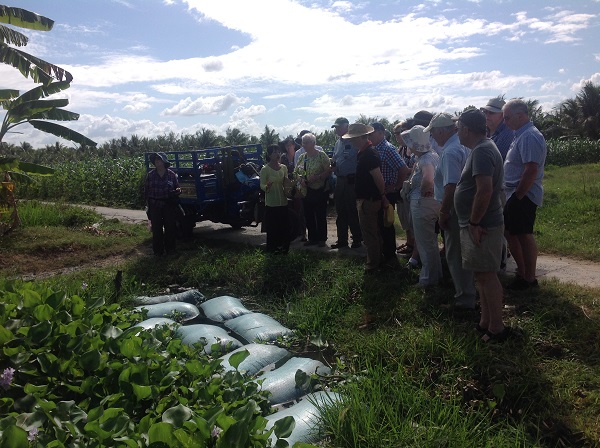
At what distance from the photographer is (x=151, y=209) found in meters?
8.97

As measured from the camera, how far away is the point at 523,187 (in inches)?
204

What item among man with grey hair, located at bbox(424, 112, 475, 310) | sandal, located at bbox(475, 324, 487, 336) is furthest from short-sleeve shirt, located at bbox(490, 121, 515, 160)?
sandal, located at bbox(475, 324, 487, 336)

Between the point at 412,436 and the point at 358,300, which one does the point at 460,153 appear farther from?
the point at 412,436

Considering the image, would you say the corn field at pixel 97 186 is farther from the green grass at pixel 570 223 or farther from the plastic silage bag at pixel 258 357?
the plastic silage bag at pixel 258 357

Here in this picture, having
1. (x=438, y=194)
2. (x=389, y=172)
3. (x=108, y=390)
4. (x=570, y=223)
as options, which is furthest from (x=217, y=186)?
(x=108, y=390)

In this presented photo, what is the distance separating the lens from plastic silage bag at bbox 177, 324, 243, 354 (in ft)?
15.3

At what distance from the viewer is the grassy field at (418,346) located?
3330 mm

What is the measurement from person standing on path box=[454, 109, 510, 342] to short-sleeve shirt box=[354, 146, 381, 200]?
184 cm

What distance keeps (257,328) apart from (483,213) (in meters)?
2.26

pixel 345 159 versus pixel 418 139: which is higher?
pixel 418 139

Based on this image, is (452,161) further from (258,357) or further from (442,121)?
(258,357)

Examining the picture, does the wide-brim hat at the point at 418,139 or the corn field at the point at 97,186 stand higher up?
the wide-brim hat at the point at 418,139

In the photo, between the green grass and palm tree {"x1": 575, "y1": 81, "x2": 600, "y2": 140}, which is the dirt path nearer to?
the green grass

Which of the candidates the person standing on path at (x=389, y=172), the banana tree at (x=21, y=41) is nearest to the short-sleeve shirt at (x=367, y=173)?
the person standing on path at (x=389, y=172)
